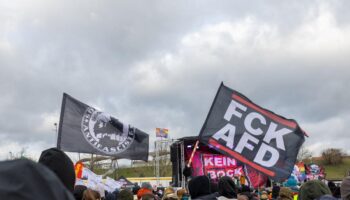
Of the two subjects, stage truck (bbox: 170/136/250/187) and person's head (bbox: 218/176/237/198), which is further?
stage truck (bbox: 170/136/250/187)

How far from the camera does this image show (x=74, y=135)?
35.9 feet

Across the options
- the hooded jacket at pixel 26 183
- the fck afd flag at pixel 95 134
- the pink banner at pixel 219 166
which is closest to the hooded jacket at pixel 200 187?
the hooded jacket at pixel 26 183

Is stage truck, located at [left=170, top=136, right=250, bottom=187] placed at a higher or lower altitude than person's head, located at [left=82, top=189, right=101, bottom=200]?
higher

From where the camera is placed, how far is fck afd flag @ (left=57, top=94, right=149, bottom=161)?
10883 millimetres

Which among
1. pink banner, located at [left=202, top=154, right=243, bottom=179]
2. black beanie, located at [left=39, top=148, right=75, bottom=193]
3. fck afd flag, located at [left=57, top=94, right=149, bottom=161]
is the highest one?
fck afd flag, located at [left=57, top=94, right=149, bottom=161]

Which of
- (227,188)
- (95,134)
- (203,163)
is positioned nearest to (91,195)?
(227,188)

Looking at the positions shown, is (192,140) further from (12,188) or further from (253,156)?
(12,188)

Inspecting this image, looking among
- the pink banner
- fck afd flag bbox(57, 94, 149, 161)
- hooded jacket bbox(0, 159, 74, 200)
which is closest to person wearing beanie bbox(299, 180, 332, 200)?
hooded jacket bbox(0, 159, 74, 200)

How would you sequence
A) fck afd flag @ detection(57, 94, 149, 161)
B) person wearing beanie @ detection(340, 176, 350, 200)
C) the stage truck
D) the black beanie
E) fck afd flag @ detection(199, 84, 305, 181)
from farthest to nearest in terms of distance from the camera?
1. the stage truck
2. fck afd flag @ detection(57, 94, 149, 161)
3. fck afd flag @ detection(199, 84, 305, 181)
4. person wearing beanie @ detection(340, 176, 350, 200)
5. the black beanie

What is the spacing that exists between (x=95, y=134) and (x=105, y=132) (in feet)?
1.04

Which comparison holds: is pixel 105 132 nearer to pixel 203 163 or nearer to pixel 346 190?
pixel 203 163

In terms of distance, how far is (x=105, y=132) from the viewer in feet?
37.8

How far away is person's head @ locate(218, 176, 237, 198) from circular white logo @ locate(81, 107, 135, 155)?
606cm

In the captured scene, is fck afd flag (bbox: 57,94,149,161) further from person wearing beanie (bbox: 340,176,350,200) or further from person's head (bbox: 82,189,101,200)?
person wearing beanie (bbox: 340,176,350,200)
